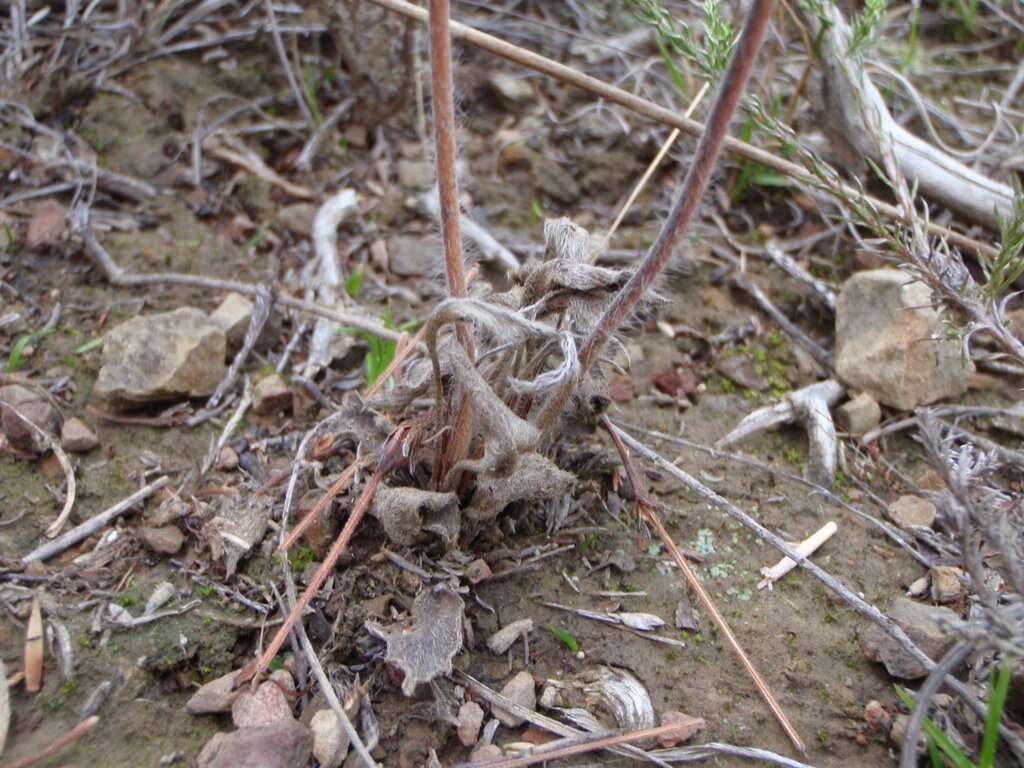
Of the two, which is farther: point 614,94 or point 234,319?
point 234,319

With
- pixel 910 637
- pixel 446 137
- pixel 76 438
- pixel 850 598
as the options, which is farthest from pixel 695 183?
pixel 76 438

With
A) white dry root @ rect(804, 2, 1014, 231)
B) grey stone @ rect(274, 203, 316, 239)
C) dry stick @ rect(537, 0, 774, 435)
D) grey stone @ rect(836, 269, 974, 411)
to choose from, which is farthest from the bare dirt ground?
dry stick @ rect(537, 0, 774, 435)

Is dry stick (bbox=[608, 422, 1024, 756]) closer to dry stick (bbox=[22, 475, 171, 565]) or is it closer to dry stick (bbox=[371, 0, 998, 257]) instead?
dry stick (bbox=[371, 0, 998, 257])

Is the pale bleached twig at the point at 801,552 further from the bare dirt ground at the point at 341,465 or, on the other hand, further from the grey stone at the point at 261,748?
the grey stone at the point at 261,748

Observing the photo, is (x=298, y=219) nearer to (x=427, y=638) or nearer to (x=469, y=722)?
(x=427, y=638)

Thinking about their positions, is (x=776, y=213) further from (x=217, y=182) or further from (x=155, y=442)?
(x=155, y=442)

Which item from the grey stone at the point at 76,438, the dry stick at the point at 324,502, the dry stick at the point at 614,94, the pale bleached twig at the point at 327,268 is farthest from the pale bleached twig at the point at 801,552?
the grey stone at the point at 76,438

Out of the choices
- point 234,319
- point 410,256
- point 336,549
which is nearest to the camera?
point 336,549

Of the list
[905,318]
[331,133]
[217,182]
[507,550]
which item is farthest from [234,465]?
[905,318]
